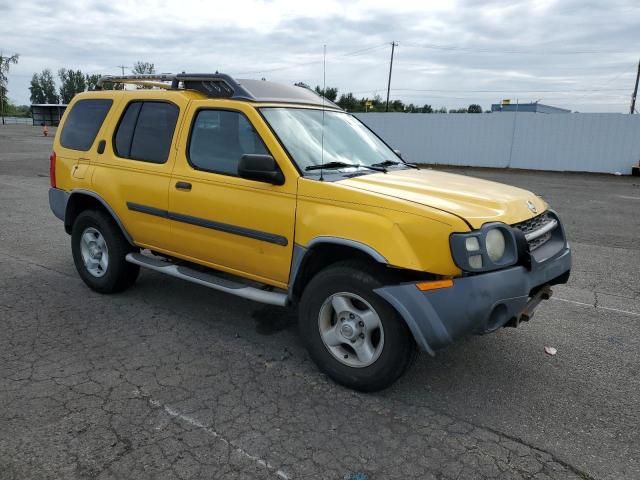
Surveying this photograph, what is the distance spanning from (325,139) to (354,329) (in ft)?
5.33

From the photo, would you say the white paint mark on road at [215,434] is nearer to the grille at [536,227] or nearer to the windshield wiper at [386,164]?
the grille at [536,227]

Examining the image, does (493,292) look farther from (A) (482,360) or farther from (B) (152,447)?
(B) (152,447)

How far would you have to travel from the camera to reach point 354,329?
3.42m

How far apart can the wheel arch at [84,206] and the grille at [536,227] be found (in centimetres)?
342

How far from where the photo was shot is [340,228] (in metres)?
3.36

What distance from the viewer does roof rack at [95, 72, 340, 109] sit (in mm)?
4234

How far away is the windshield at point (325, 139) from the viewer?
12.8ft

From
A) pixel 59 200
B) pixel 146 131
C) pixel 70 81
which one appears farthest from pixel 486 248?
pixel 70 81

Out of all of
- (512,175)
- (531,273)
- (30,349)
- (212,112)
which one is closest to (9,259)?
(30,349)

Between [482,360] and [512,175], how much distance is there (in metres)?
18.4

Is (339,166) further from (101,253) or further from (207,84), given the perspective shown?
(101,253)

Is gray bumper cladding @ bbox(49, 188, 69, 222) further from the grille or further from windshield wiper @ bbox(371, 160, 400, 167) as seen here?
the grille

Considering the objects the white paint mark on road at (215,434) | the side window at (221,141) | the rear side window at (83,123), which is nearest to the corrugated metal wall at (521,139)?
the rear side window at (83,123)

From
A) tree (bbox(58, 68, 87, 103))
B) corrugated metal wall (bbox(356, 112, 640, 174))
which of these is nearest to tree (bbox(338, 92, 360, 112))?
corrugated metal wall (bbox(356, 112, 640, 174))
